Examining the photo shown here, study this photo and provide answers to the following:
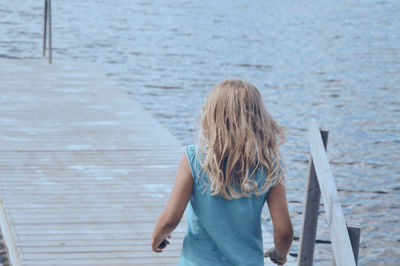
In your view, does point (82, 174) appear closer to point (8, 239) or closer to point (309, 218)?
point (8, 239)

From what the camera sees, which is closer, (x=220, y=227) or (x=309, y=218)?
(x=220, y=227)

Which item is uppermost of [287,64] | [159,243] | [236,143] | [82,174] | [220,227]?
[236,143]

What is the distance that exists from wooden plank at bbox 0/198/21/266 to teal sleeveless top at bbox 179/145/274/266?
2.22 metres

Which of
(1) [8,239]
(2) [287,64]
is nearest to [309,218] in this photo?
(1) [8,239]

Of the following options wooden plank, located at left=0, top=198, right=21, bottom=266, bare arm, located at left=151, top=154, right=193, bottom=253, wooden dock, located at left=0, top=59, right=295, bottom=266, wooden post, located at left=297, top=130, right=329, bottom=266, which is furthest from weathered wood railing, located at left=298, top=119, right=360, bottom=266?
wooden plank, located at left=0, top=198, right=21, bottom=266

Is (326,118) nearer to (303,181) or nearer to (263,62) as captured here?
(303,181)

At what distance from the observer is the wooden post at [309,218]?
4500 millimetres

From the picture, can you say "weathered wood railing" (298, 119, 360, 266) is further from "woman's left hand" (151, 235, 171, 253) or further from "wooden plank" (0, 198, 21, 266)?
"wooden plank" (0, 198, 21, 266)

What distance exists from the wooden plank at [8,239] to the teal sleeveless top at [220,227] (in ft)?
7.28

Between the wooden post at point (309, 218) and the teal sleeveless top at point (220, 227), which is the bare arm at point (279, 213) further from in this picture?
the wooden post at point (309, 218)

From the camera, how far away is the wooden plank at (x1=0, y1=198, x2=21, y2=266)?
462 centimetres

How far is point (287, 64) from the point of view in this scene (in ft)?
60.2

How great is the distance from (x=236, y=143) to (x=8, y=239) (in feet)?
9.34

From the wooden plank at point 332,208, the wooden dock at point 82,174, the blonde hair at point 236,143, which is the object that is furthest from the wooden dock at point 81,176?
the blonde hair at point 236,143
